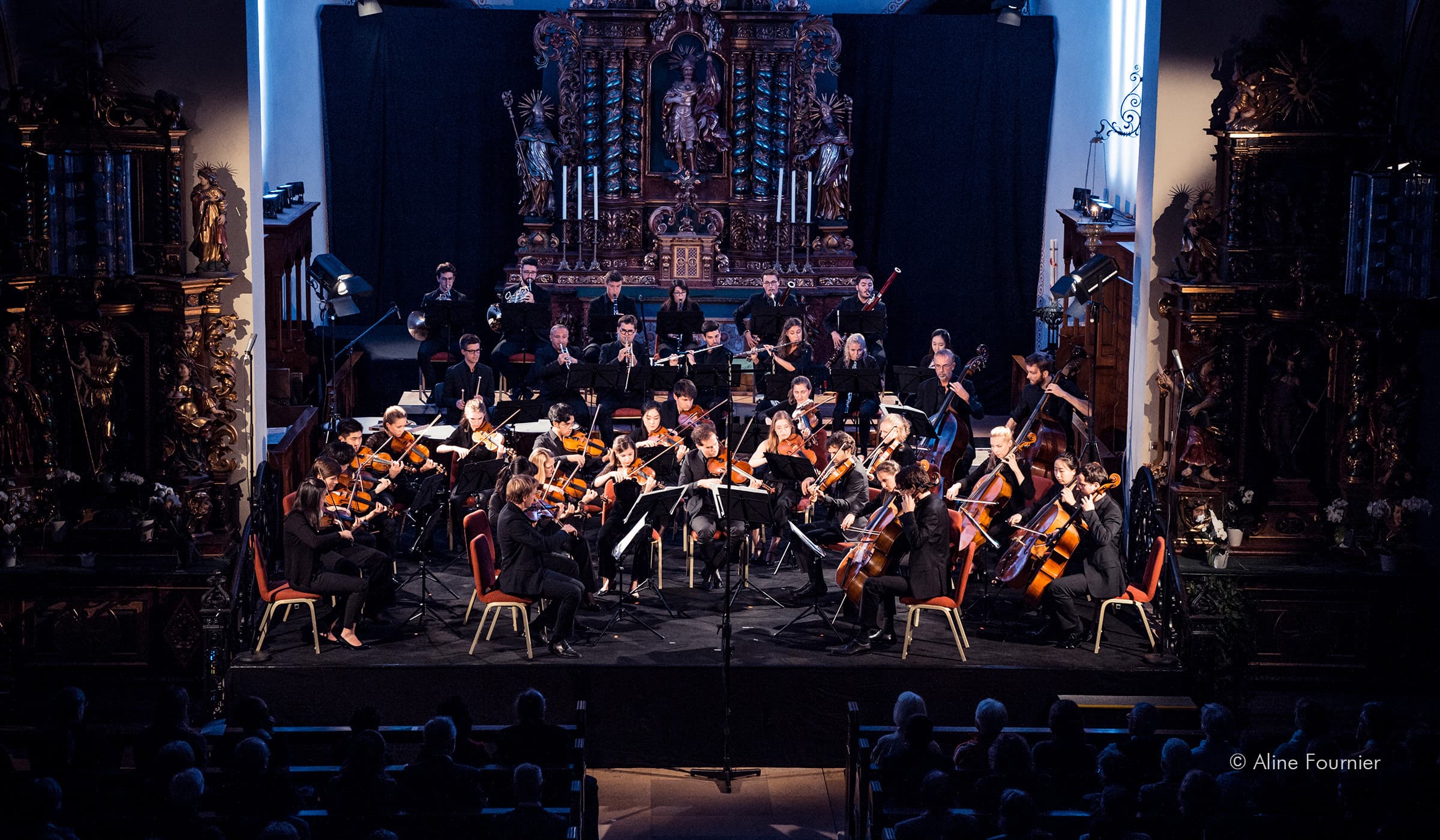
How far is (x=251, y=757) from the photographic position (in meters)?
7.61

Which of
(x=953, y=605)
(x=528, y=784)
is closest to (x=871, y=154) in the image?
(x=953, y=605)

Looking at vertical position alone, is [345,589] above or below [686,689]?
above

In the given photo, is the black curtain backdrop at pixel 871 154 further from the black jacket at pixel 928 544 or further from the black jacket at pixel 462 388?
the black jacket at pixel 928 544

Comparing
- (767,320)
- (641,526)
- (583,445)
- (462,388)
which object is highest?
(767,320)

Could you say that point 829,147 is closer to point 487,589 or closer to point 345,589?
point 487,589

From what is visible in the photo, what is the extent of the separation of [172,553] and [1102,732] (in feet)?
20.6

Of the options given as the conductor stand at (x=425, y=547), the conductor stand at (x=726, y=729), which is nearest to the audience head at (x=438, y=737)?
the conductor stand at (x=726, y=729)

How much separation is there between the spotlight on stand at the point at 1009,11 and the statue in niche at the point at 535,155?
16.1 ft

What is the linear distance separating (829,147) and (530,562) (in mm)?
8171

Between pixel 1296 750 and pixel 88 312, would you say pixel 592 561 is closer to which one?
pixel 88 312

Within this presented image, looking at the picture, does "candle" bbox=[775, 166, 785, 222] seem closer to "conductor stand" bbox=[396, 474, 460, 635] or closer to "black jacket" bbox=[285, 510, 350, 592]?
"conductor stand" bbox=[396, 474, 460, 635]

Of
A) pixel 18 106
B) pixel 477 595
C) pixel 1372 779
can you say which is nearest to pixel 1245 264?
pixel 1372 779

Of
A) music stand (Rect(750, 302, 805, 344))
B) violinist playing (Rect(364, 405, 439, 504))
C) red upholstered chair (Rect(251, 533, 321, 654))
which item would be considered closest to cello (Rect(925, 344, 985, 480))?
music stand (Rect(750, 302, 805, 344))

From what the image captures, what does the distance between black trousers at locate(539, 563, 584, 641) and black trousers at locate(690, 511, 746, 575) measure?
50.7 inches
